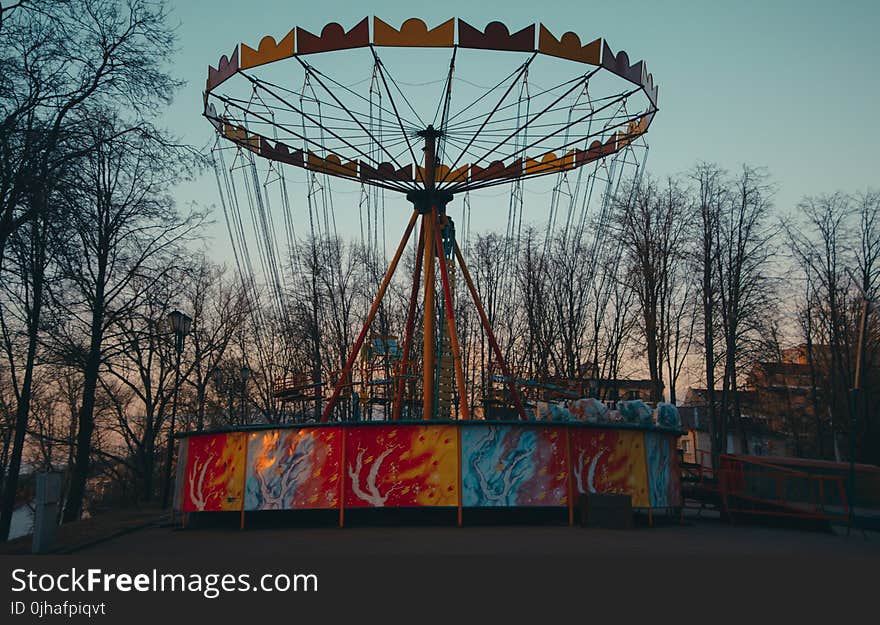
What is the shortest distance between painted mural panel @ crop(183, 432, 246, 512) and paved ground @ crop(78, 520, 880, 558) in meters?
0.72

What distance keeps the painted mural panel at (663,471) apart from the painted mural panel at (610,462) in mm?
329

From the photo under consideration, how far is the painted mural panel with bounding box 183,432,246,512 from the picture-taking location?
1953 centimetres

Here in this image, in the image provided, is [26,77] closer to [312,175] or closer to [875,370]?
[312,175]

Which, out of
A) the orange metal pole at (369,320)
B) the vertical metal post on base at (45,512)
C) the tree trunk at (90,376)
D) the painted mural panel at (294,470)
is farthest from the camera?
the tree trunk at (90,376)

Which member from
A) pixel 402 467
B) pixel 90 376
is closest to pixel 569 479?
pixel 402 467

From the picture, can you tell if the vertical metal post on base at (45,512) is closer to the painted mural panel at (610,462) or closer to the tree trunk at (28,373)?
the tree trunk at (28,373)

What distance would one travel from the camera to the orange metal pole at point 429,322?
22.3 metres

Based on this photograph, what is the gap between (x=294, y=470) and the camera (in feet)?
62.1

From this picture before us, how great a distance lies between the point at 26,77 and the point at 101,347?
14172mm

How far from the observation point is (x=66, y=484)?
49.2 metres

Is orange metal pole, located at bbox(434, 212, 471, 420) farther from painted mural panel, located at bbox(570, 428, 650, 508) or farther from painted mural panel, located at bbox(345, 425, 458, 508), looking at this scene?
painted mural panel, located at bbox(570, 428, 650, 508)

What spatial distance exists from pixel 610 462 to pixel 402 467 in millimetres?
5293

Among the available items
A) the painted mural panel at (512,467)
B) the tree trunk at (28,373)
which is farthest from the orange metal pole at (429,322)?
the tree trunk at (28,373)

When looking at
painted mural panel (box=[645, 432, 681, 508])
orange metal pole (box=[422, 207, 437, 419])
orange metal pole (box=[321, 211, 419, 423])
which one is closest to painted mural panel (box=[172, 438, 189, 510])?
orange metal pole (box=[321, 211, 419, 423])
